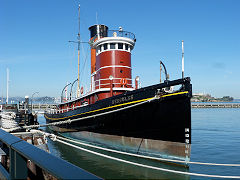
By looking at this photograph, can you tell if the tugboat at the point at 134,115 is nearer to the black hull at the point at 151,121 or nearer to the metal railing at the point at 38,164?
the black hull at the point at 151,121

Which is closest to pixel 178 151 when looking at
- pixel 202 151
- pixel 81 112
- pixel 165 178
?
pixel 165 178

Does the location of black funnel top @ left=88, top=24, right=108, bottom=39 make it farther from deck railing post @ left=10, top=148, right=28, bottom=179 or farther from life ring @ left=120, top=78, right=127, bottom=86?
deck railing post @ left=10, top=148, right=28, bottom=179

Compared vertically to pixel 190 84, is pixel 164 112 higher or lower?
lower

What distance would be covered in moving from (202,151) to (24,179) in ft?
43.8

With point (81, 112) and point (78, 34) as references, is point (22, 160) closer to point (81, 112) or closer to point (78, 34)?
point (81, 112)

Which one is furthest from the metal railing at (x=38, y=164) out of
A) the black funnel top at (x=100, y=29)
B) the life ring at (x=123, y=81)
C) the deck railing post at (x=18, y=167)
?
the black funnel top at (x=100, y=29)

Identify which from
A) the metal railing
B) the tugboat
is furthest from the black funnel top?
the metal railing

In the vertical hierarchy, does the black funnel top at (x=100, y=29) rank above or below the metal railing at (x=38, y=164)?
above

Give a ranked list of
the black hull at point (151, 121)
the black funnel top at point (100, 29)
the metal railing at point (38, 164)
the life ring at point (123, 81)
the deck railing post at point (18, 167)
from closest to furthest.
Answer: the metal railing at point (38, 164) → the deck railing post at point (18, 167) → the black hull at point (151, 121) → the life ring at point (123, 81) → the black funnel top at point (100, 29)

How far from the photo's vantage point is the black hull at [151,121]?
8844 mm

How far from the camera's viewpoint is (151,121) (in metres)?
9.69

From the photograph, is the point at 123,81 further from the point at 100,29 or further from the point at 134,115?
the point at 100,29

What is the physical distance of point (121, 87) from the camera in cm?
1370

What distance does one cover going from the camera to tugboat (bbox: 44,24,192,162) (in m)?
8.93
